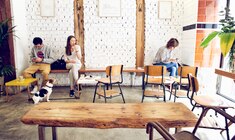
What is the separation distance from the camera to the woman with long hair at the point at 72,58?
4531mm

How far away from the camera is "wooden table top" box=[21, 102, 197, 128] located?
1724 mm

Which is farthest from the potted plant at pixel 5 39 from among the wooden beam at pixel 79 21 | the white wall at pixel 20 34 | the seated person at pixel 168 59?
the seated person at pixel 168 59

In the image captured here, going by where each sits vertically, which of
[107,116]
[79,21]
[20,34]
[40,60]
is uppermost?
[79,21]

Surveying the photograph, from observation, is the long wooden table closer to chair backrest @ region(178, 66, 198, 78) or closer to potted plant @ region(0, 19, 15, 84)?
chair backrest @ region(178, 66, 198, 78)

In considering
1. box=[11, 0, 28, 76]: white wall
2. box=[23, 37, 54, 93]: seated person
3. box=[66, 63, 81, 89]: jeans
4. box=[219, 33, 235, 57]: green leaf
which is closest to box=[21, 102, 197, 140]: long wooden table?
box=[219, 33, 235, 57]: green leaf

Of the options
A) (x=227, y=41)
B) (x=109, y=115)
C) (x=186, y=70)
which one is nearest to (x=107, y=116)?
(x=109, y=115)

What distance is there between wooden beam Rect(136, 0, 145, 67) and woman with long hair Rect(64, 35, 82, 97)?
156cm

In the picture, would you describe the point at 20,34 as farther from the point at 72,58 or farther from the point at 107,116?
the point at 107,116

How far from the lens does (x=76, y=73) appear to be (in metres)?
4.59

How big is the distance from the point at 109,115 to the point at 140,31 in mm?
3682

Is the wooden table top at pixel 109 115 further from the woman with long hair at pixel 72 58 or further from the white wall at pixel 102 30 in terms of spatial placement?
the white wall at pixel 102 30

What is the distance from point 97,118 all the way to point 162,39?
154 inches

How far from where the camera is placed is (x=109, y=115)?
184cm

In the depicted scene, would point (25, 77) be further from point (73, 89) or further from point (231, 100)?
point (231, 100)
